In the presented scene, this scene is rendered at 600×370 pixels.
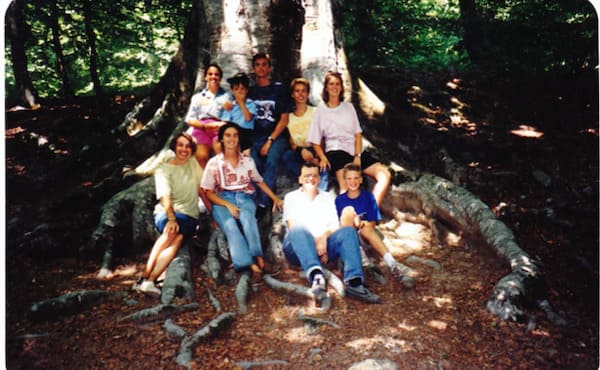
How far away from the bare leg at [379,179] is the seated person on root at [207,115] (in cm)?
216

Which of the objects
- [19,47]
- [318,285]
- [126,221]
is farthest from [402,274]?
[19,47]

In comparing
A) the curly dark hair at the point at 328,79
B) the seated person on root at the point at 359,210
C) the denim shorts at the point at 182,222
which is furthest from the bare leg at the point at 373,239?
the denim shorts at the point at 182,222

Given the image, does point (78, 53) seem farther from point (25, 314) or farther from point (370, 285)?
point (370, 285)

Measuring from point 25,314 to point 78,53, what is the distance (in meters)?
12.5

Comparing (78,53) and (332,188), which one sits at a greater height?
(78,53)

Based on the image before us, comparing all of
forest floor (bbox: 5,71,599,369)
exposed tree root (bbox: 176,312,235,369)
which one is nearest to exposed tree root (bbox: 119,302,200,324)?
forest floor (bbox: 5,71,599,369)

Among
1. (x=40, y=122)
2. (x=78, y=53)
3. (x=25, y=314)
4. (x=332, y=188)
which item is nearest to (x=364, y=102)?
(x=332, y=188)

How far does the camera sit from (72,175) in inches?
335

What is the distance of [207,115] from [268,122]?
0.86m

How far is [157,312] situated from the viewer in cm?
408

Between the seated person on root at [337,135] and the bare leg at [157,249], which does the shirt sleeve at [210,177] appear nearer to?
the bare leg at [157,249]

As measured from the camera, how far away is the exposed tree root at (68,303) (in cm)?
401

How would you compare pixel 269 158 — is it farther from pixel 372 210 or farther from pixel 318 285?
pixel 318 285

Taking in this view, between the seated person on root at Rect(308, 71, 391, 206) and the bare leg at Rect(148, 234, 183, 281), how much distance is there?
2.10m
